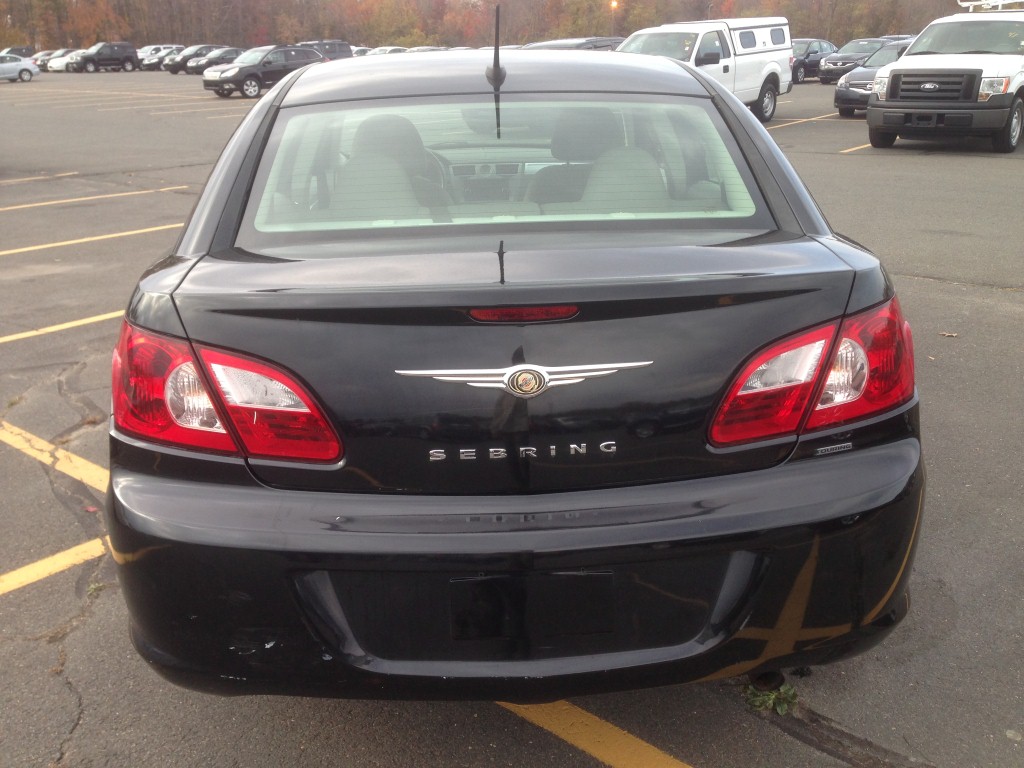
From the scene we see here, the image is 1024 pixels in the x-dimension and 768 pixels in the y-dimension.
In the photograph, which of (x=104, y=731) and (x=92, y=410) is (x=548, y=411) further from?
(x=92, y=410)

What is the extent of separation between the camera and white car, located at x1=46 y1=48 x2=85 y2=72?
2474 inches

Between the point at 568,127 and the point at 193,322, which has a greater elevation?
the point at 568,127

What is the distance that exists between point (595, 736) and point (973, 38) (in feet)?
52.2

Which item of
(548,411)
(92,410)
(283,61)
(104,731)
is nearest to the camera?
(548,411)

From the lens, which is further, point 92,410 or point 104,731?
point 92,410

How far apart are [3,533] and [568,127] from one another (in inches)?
101

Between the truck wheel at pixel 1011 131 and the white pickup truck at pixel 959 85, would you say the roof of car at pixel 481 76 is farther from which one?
the truck wheel at pixel 1011 131

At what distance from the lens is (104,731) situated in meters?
2.59

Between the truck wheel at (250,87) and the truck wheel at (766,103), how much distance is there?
1961 cm

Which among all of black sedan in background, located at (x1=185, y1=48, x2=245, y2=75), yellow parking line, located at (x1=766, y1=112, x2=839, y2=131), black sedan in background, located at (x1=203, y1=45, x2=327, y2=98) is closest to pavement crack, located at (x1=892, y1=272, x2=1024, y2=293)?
yellow parking line, located at (x1=766, y1=112, x2=839, y2=131)

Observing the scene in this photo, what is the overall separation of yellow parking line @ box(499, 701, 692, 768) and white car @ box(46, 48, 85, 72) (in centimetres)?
6915

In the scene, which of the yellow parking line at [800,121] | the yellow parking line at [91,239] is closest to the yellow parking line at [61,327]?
the yellow parking line at [91,239]

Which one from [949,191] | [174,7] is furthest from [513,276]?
[174,7]

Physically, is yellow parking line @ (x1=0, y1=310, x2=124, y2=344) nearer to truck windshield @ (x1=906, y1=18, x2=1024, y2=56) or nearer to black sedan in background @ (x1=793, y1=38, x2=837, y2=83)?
truck windshield @ (x1=906, y1=18, x2=1024, y2=56)
